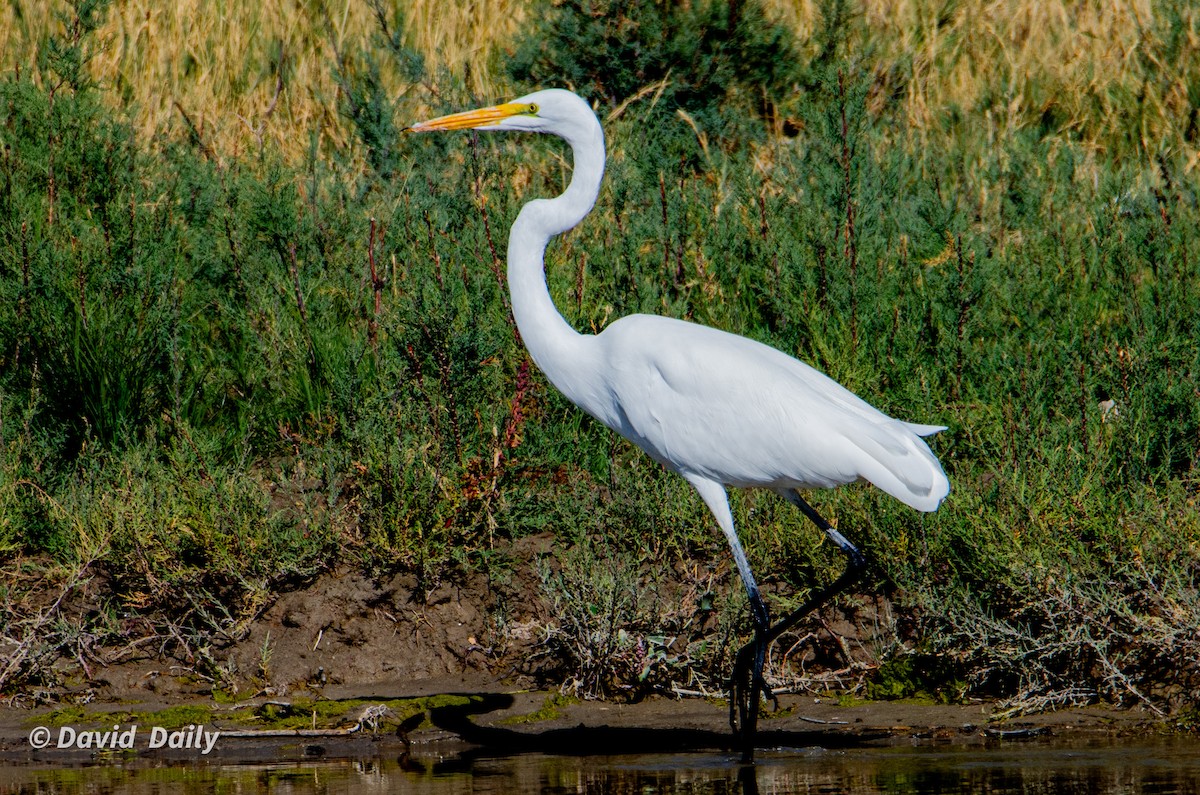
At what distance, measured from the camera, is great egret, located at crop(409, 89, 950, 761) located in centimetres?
408

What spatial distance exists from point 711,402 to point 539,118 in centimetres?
99

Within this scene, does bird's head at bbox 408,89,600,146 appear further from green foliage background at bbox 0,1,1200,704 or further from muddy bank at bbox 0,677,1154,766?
muddy bank at bbox 0,677,1154,766

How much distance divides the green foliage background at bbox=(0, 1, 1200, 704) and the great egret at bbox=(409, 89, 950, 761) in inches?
18.8

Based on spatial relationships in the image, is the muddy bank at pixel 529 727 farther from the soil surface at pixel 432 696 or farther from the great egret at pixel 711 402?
the great egret at pixel 711 402

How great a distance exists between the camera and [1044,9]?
8836 mm

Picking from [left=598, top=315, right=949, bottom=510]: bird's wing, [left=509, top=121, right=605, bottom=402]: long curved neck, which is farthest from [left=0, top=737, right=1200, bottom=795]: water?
[left=509, top=121, right=605, bottom=402]: long curved neck

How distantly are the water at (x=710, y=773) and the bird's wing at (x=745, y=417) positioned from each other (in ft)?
2.36

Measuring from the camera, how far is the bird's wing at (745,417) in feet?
13.3

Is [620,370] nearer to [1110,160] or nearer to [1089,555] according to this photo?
[1089,555]

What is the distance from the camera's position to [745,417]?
13.7 feet

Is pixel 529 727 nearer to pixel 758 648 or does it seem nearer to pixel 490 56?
pixel 758 648

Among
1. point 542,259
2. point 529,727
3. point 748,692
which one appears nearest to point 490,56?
point 542,259

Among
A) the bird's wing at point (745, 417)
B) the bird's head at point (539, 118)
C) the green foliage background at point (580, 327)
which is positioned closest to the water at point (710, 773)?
the green foliage background at point (580, 327)

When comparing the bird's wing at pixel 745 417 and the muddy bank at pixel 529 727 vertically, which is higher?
the bird's wing at pixel 745 417
